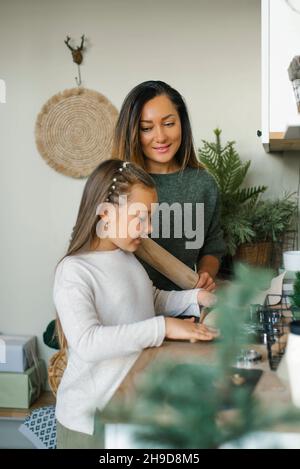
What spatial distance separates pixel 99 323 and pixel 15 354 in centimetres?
96

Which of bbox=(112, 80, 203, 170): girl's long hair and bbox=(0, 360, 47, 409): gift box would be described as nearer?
bbox=(112, 80, 203, 170): girl's long hair

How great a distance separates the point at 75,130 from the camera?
135 cm

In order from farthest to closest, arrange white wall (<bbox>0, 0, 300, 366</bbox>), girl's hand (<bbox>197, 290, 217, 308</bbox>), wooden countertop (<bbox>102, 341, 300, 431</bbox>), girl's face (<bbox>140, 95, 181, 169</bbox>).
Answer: white wall (<bbox>0, 0, 300, 366</bbox>), girl's face (<bbox>140, 95, 181, 169</bbox>), girl's hand (<bbox>197, 290, 217, 308</bbox>), wooden countertop (<bbox>102, 341, 300, 431</bbox>)

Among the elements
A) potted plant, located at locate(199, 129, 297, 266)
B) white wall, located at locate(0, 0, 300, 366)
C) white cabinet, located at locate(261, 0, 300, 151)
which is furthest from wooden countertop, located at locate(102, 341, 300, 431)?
white wall, located at locate(0, 0, 300, 366)

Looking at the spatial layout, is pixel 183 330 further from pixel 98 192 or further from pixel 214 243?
pixel 214 243

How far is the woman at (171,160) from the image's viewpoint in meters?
0.69

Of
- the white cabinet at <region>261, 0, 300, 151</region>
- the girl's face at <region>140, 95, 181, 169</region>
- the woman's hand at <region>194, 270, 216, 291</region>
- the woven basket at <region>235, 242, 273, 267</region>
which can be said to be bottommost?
the woven basket at <region>235, 242, 273, 267</region>

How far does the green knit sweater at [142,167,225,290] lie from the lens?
0.77 m

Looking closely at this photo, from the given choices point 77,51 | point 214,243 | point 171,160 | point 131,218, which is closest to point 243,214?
point 214,243

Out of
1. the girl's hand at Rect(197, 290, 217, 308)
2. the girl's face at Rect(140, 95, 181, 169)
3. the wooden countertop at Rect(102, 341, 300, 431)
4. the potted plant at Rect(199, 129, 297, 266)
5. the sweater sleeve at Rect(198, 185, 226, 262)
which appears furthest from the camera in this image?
the potted plant at Rect(199, 129, 297, 266)

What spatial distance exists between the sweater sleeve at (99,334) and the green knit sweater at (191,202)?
0.25 metres

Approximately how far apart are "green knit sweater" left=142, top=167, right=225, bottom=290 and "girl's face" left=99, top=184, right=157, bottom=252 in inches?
7.2

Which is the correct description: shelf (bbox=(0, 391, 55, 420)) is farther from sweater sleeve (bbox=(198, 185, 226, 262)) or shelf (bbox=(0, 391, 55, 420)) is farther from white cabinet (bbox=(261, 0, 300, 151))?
white cabinet (bbox=(261, 0, 300, 151))

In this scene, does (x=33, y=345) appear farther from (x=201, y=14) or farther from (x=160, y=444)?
(x=160, y=444)
